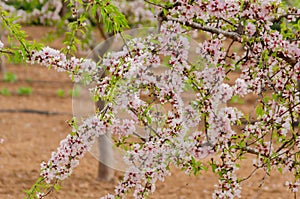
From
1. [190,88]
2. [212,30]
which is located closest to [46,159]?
[190,88]

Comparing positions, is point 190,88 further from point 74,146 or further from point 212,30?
point 74,146

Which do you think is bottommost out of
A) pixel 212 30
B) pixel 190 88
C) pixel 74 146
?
pixel 74 146

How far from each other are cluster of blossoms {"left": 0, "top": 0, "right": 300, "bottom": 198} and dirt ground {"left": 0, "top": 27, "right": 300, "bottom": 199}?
2.69 feet

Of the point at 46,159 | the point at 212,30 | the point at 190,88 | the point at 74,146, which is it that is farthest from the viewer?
the point at 46,159

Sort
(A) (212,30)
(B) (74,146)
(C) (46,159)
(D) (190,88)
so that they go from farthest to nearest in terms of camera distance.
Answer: (C) (46,159)
(D) (190,88)
(A) (212,30)
(B) (74,146)

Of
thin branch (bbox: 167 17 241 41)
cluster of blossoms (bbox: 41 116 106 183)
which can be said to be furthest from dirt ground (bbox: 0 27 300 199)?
thin branch (bbox: 167 17 241 41)

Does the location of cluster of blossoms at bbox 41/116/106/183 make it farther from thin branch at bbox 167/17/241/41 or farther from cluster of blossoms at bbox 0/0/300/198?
thin branch at bbox 167/17/241/41

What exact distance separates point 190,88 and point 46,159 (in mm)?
4644

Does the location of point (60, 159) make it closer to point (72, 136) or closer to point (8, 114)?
point (72, 136)

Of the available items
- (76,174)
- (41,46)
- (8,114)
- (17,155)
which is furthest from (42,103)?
(41,46)

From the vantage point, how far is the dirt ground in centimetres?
645

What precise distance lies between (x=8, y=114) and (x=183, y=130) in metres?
7.62

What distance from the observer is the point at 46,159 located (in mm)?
7699

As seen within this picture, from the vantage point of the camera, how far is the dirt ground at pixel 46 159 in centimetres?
645
